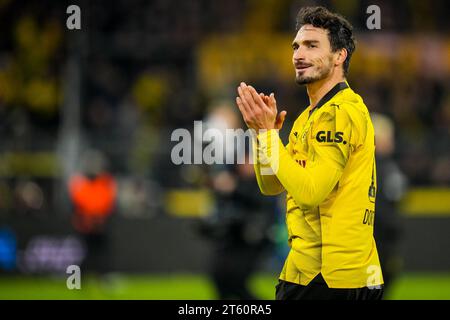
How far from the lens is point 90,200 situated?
14.2m

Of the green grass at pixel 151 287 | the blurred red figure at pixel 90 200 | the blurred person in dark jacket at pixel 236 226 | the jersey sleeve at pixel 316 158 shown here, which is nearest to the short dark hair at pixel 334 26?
the jersey sleeve at pixel 316 158

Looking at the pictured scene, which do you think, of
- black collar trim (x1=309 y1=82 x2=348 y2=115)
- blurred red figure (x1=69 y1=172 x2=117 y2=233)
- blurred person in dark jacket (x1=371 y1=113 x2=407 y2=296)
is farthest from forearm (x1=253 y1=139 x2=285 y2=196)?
blurred red figure (x1=69 y1=172 x2=117 y2=233)

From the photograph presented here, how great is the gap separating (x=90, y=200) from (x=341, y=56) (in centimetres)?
990

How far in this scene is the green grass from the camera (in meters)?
13.0

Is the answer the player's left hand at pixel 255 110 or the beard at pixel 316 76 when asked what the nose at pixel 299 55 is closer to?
the beard at pixel 316 76

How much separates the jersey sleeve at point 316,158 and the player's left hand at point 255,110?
5 centimetres

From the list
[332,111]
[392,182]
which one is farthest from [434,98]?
[332,111]

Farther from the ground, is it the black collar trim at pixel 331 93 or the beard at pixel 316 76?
the beard at pixel 316 76

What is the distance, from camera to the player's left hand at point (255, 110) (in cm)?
446

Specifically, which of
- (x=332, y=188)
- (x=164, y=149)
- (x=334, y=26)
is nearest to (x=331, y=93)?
(x=334, y=26)

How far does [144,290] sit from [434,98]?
8.94 m

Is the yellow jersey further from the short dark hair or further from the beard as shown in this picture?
the short dark hair

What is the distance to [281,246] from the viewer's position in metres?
15.1

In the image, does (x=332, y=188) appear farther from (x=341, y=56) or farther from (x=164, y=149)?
(x=164, y=149)
